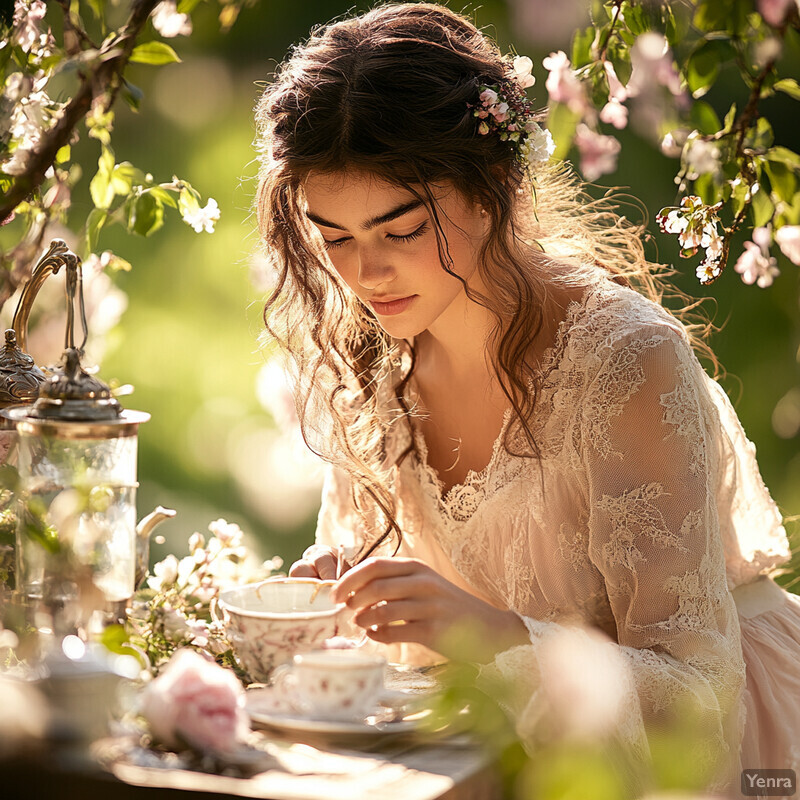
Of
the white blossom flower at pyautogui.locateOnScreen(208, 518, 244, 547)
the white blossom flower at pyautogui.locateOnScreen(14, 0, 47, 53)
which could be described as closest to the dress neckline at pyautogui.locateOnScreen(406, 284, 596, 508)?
the white blossom flower at pyautogui.locateOnScreen(208, 518, 244, 547)

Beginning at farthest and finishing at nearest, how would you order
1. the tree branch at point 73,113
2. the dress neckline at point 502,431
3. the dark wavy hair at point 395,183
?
the dress neckline at point 502,431 < the dark wavy hair at point 395,183 < the tree branch at point 73,113

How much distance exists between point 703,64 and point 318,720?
0.80m

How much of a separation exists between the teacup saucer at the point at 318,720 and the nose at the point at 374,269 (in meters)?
0.71

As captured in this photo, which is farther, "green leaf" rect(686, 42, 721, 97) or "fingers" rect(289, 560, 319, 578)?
"fingers" rect(289, 560, 319, 578)

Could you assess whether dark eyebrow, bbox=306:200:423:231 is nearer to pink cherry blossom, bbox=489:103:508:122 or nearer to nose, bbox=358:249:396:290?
nose, bbox=358:249:396:290

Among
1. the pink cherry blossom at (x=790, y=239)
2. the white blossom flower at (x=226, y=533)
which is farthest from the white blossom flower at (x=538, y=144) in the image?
the white blossom flower at (x=226, y=533)

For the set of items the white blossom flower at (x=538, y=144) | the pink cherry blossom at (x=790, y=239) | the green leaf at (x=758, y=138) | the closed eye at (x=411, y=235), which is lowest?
the pink cherry blossom at (x=790, y=239)

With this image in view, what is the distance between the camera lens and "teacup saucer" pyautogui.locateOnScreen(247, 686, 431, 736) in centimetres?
108

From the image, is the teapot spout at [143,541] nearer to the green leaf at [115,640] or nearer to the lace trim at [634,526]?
the green leaf at [115,640]

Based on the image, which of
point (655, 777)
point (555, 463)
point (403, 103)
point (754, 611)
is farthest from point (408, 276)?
point (655, 777)

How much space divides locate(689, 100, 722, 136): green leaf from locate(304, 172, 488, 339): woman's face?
616mm

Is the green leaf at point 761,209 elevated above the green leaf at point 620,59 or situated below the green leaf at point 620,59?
below

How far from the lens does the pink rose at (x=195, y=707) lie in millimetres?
968

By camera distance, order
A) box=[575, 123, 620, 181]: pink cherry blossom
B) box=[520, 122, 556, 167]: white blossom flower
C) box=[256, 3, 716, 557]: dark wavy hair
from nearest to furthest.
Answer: box=[575, 123, 620, 181]: pink cherry blossom < box=[256, 3, 716, 557]: dark wavy hair < box=[520, 122, 556, 167]: white blossom flower
